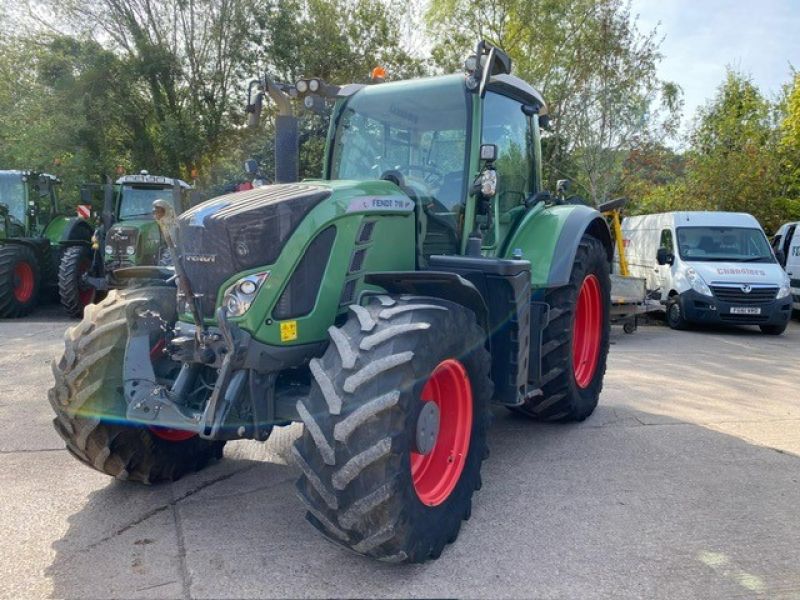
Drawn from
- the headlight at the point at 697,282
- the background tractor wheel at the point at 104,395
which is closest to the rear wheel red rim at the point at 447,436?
the background tractor wheel at the point at 104,395

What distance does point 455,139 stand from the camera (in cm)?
397

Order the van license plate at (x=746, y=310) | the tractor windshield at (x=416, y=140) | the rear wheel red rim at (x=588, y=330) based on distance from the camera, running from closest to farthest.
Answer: the tractor windshield at (x=416, y=140)
the rear wheel red rim at (x=588, y=330)
the van license plate at (x=746, y=310)

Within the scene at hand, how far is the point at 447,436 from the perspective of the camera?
3240 millimetres

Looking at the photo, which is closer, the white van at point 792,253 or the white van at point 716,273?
the white van at point 716,273

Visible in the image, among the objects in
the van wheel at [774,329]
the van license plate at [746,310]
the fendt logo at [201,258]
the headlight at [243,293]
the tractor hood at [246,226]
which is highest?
the tractor hood at [246,226]

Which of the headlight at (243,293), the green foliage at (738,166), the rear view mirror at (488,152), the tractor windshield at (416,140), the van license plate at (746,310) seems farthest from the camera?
the green foliage at (738,166)

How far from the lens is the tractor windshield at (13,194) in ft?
38.7

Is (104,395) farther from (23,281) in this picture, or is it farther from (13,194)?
(13,194)

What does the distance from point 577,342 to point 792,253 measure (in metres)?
10.1

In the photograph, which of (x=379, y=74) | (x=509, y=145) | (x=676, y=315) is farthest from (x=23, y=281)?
(x=676, y=315)

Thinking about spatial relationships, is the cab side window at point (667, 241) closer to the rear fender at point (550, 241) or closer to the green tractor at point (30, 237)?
the rear fender at point (550, 241)

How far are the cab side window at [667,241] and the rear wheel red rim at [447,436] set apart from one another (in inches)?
381

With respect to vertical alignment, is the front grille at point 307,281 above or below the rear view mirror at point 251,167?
below

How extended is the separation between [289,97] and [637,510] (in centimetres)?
325
